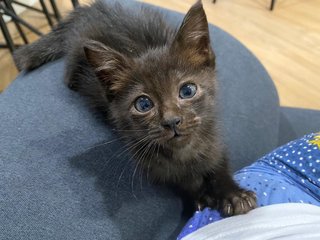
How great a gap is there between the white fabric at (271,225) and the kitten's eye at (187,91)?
304mm

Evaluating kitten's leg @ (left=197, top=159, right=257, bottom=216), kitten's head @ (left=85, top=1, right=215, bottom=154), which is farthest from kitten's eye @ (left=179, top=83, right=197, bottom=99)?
kitten's leg @ (left=197, top=159, right=257, bottom=216)

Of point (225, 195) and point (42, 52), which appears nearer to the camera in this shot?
point (225, 195)

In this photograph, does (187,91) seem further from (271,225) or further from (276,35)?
(276,35)

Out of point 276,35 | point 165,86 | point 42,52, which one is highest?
point 165,86

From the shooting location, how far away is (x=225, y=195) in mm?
988

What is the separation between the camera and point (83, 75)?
1165mm

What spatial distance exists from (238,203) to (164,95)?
32cm

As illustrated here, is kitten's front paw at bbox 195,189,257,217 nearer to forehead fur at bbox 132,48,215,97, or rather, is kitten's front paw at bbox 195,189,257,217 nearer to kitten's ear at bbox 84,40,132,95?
forehead fur at bbox 132,48,215,97

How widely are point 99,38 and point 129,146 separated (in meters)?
0.34

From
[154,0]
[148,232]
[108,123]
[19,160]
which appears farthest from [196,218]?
[154,0]

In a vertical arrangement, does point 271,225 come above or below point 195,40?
below

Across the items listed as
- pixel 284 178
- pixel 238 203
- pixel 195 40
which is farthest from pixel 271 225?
pixel 195 40

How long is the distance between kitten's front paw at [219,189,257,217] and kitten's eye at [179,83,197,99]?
0.91ft

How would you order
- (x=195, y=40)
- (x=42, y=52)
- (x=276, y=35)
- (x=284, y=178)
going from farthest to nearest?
(x=276, y=35) → (x=42, y=52) → (x=284, y=178) → (x=195, y=40)
